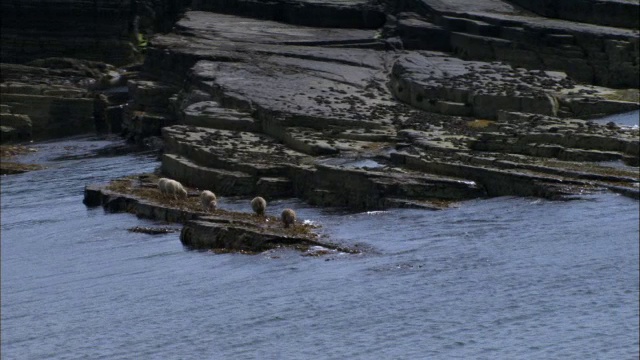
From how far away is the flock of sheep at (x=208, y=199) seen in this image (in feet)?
124

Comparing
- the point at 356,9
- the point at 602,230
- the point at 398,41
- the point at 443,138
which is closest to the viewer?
the point at 602,230

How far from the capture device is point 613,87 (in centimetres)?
5628

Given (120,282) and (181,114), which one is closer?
(120,282)

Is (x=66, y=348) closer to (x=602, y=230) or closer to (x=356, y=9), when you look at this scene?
(x=602, y=230)

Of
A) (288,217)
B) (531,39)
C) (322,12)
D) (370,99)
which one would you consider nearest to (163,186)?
(288,217)

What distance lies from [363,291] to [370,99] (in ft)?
69.8

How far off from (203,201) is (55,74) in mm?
29154

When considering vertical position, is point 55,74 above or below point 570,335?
below

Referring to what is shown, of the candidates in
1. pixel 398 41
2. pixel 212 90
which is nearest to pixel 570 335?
pixel 212 90

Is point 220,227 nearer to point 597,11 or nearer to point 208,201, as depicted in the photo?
point 208,201

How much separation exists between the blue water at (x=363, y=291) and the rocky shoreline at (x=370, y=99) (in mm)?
1998

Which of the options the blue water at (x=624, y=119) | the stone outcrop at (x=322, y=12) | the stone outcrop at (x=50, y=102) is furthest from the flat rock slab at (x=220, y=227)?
the stone outcrop at (x=322, y=12)

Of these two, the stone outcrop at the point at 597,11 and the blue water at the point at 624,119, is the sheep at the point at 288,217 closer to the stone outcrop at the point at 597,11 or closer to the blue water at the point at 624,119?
the blue water at the point at 624,119

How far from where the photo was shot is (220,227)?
37375mm
